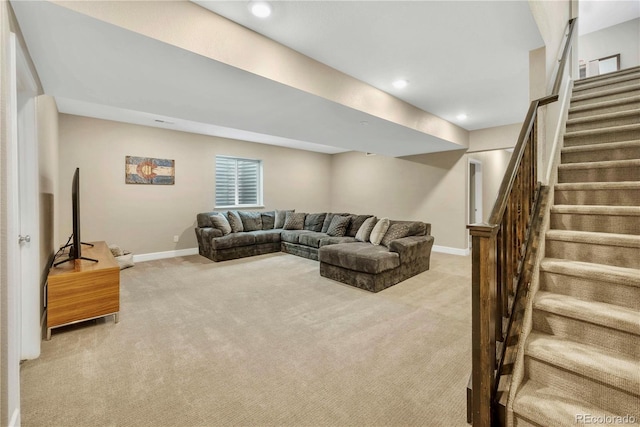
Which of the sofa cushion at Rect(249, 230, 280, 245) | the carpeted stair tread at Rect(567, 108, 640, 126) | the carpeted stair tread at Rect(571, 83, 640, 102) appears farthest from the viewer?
the sofa cushion at Rect(249, 230, 280, 245)

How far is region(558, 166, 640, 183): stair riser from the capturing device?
2055mm

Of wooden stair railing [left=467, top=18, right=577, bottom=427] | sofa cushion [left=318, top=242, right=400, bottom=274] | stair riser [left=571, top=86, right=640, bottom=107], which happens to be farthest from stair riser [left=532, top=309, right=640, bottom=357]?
stair riser [left=571, top=86, right=640, bottom=107]

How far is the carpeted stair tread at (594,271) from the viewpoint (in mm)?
1441

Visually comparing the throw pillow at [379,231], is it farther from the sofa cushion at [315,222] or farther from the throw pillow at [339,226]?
the sofa cushion at [315,222]

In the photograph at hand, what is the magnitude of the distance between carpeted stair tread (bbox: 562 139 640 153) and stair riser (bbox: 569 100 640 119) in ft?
2.37

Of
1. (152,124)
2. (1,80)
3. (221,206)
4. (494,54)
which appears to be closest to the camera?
(1,80)

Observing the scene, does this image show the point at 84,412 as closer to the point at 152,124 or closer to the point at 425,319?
the point at 425,319

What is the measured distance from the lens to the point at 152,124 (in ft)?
16.1

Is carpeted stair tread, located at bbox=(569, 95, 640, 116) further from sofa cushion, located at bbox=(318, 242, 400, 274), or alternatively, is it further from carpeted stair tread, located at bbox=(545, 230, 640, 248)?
sofa cushion, located at bbox=(318, 242, 400, 274)

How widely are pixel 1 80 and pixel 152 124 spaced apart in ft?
13.3

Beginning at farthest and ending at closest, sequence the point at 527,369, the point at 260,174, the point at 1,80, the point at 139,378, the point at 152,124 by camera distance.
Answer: the point at 260,174 → the point at 152,124 → the point at 139,378 → the point at 527,369 → the point at 1,80

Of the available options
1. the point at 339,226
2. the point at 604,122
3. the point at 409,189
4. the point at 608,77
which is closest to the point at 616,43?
the point at 608,77

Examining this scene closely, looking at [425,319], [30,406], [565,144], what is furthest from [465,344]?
[30,406]

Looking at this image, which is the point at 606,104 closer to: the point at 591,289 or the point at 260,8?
the point at 591,289
